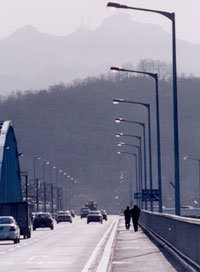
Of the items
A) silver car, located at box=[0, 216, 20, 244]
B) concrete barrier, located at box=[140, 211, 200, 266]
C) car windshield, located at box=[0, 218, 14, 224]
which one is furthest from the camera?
car windshield, located at box=[0, 218, 14, 224]

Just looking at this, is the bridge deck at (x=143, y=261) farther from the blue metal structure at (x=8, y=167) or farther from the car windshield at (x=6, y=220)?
the blue metal structure at (x=8, y=167)

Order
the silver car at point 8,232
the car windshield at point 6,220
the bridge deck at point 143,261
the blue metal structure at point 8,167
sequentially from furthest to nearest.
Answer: the blue metal structure at point 8,167
the car windshield at point 6,220
the silver car at point 8,232
the bridge deck at point 143,261

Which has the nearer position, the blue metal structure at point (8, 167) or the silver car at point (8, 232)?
the silver car at point (8, 232)

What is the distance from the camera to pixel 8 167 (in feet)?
421

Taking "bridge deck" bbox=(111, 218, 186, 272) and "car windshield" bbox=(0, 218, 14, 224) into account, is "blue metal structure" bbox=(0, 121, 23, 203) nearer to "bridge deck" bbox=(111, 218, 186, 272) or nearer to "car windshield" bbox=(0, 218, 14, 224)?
"car windshield" bbox=(0, 218, 14, 224)

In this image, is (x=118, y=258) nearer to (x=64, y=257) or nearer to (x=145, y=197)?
(x=64, y=257)

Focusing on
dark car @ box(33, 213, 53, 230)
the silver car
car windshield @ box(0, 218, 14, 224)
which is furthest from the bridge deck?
dark car @ box(33, 213, 53, 230)

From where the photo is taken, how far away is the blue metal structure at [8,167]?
119m

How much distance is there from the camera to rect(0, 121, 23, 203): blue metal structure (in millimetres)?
119238

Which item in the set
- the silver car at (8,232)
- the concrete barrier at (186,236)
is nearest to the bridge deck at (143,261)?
the concrete barrier at (186,236)

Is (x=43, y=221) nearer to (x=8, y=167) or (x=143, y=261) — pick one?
(x=8, y=167)

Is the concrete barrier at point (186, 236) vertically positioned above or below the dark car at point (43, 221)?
below

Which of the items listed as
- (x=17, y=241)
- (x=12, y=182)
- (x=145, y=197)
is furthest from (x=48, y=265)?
(x=12, y=182)

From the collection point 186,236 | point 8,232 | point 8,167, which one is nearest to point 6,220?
point 8,232
